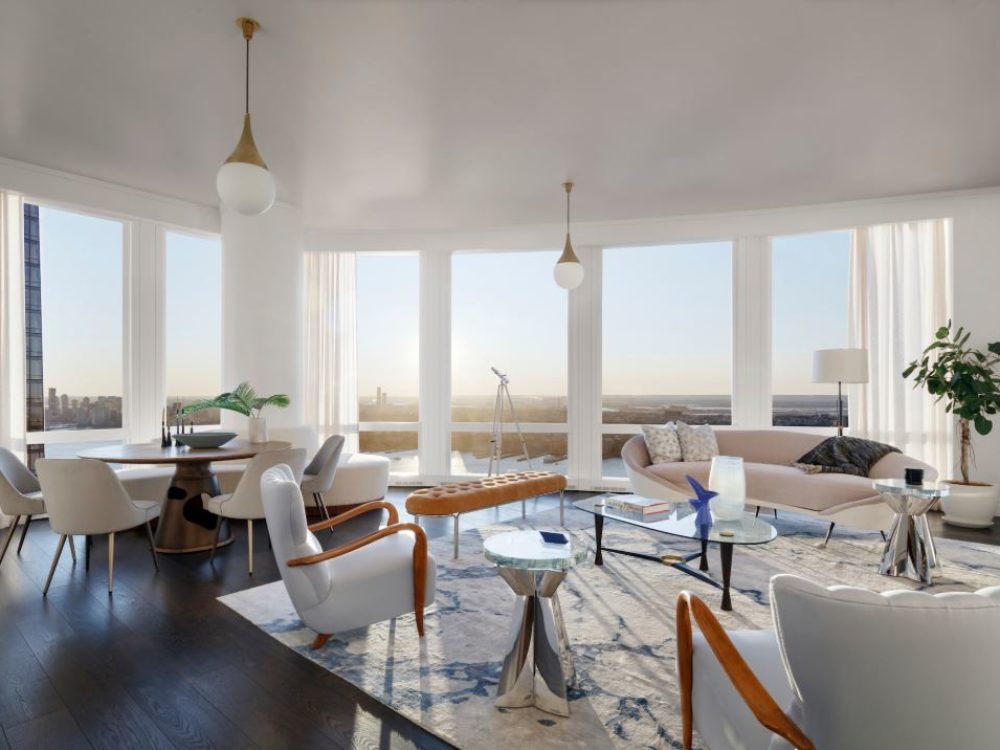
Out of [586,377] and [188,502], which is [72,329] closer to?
[188,502]

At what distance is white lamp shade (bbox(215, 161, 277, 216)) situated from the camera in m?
2.88

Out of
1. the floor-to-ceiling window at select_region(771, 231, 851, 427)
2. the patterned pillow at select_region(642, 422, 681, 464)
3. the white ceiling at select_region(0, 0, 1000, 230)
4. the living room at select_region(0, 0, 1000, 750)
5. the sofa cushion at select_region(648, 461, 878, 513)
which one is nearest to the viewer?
the living room at select_region(0, 0, 1000, 750)

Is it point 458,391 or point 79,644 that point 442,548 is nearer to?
point 79,644

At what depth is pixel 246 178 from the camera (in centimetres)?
288

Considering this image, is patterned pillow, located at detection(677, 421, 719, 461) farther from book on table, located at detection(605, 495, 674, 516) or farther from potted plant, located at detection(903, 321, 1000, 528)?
potted plant, located at detection(903, 321, 1000, 528)

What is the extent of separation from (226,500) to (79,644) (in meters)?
1.31

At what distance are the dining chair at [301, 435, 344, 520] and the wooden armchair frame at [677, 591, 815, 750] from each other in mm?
3406

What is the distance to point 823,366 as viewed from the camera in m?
5.21

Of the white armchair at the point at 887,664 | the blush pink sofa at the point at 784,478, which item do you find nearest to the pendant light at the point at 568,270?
the blush pink sofa at the point at 784,478

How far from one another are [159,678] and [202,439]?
7.10 feet

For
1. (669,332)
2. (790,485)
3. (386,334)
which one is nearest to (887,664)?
(790,485)

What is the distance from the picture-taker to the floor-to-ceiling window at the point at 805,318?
22.1 ft

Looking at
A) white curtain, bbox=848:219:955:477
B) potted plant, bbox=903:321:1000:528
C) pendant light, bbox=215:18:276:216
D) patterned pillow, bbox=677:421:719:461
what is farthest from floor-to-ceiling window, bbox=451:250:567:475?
pendant light, bbox=215:18:276:216

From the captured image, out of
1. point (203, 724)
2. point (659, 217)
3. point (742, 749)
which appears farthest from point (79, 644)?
point (659, 217)
